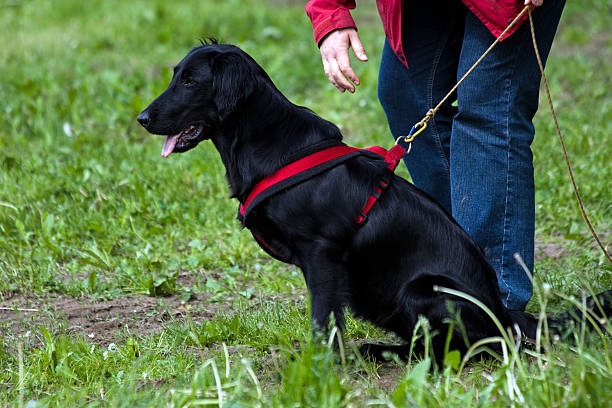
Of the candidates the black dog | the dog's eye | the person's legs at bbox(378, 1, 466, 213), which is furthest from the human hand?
the dog's eye

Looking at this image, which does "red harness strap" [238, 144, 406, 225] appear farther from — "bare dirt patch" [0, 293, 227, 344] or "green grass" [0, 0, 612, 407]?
"bare dirt patch" [0, 293, 227, 344]

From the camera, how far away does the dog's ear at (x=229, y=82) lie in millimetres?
2387

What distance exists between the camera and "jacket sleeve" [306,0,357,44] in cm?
247

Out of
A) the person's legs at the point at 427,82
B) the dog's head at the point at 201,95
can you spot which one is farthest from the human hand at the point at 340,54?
the person's legs at the point at 427,82

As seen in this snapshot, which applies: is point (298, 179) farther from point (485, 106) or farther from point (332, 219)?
point (485, 106)

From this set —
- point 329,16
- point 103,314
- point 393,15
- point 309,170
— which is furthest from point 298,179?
point 103,314

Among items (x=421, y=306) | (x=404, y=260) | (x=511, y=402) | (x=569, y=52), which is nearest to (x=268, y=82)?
(x=404, y=260)

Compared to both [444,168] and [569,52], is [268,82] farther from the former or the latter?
[569,52]

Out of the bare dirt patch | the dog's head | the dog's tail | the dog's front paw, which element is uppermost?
the dog's head

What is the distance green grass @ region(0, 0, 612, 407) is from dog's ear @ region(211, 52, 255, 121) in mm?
805

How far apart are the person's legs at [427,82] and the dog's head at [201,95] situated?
0.66m

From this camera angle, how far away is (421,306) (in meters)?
2.28

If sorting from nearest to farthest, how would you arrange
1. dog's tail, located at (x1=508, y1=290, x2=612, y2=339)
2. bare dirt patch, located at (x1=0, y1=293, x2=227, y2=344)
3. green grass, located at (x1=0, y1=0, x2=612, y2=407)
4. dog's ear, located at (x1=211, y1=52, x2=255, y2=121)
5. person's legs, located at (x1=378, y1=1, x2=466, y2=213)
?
green grass, located at (x1=0, y1=0, x2=612, y2=407), dog's tail, located at (x1=508, y1=290, x2=612, y2=339), dog's ear, located at (x1=211, y1=52, x2=255, y2=121), person's legs, located at (x1=378, y1=1, x2=466, y2=213), bare dirt patch, located at (x1=0, y1=293, x2=227, y2=344)

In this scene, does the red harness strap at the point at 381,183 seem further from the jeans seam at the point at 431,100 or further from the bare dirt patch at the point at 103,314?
the bare dirt patch at the point at 103,314
